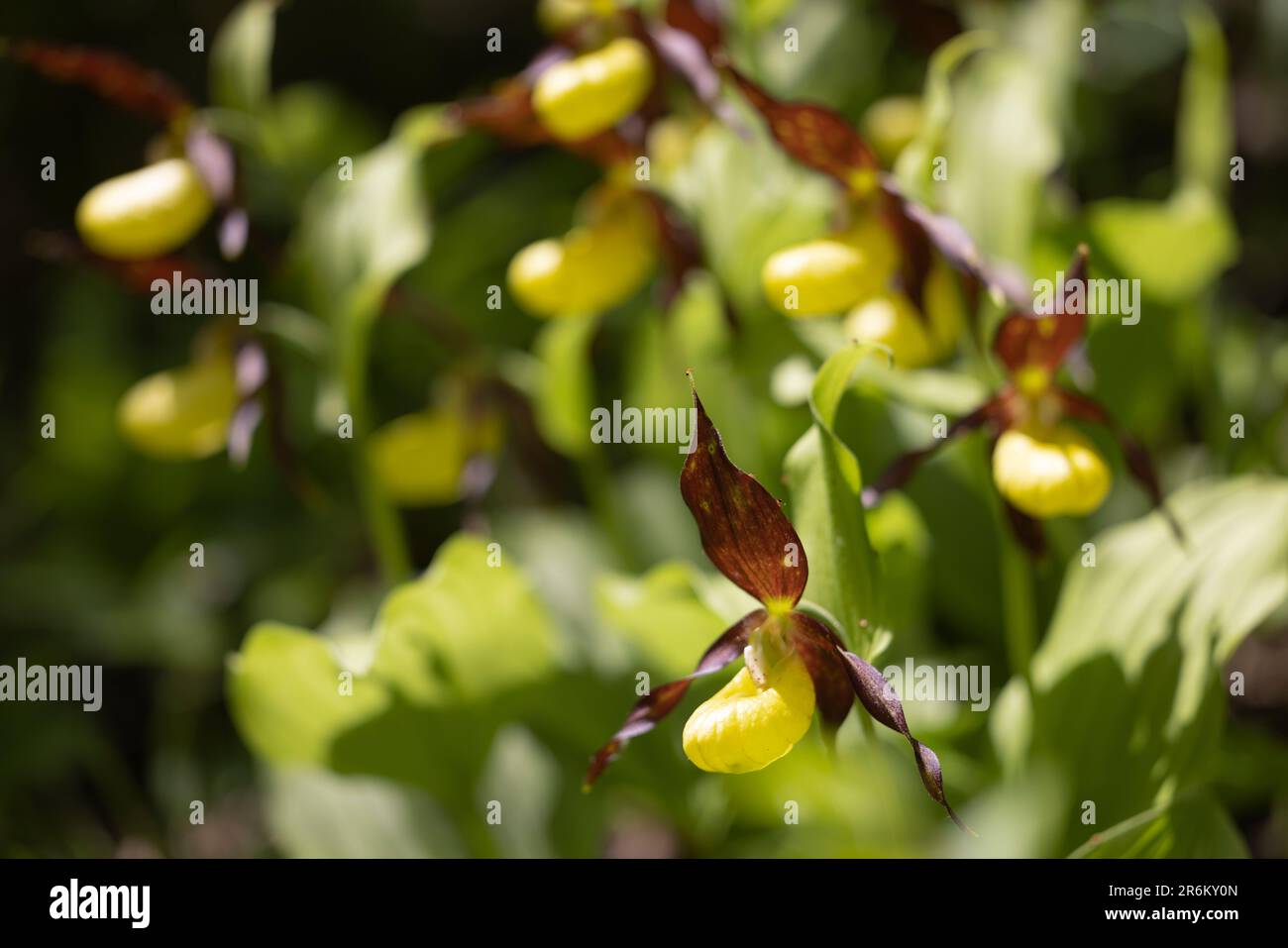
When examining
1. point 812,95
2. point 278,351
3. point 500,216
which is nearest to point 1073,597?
point 812,95

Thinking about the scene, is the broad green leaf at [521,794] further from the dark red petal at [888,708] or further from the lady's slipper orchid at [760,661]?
the dark red petal at [888,708]

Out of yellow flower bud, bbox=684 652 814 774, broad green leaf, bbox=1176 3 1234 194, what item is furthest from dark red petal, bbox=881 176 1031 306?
broad green leaf, bbox=1176 3 1234 194

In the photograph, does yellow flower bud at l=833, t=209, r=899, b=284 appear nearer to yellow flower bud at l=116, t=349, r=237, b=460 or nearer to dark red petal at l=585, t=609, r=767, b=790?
dark red petal at l=585, t=609, r=767, b=790

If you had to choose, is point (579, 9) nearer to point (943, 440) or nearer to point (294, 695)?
point (943, 440)

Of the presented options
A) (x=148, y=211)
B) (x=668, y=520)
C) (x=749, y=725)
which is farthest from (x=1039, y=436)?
(x=148, y=211)
